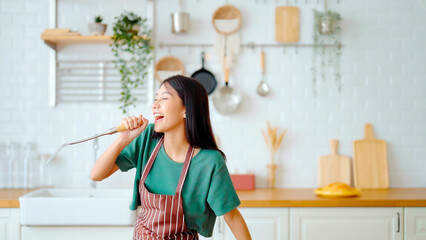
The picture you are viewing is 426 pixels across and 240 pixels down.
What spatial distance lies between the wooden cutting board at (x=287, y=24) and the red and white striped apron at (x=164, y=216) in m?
2.02

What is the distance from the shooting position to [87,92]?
362cm

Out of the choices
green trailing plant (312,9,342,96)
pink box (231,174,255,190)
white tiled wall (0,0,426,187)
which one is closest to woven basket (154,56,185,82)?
white tiled wall (0,0,426,187)

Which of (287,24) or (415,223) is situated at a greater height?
(287,24)

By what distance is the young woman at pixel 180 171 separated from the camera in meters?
1.76

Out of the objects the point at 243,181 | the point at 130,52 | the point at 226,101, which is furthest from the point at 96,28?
the point at 243,181

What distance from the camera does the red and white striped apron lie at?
175 cm

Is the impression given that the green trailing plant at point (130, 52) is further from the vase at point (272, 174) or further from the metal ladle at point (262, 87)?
the vase at point (272, 174)

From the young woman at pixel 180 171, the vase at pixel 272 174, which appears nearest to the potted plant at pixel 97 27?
the vase at pixel 272 174

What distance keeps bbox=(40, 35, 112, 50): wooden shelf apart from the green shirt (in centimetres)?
172

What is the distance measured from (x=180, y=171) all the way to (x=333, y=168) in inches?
81.2

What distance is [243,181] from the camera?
3441 mm

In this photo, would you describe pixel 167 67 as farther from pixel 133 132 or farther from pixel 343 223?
pixel 133 132

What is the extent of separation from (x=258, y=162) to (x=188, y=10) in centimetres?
124

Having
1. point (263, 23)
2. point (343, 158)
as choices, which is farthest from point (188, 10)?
point (343, 158)
